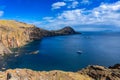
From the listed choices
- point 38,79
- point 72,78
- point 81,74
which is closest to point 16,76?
point 38,79

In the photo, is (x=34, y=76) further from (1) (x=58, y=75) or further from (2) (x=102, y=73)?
(2) (x=102, y=73)

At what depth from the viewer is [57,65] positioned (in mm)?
188750

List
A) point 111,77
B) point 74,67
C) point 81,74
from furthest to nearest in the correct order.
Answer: point 74,67 → point 81,74 → point 111,77

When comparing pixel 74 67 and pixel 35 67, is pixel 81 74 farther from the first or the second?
pixel 35 67

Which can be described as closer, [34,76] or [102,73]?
[34,76]

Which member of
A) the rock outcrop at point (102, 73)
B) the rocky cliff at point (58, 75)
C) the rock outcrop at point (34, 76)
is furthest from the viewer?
the rock outcrop at point (102, 73)

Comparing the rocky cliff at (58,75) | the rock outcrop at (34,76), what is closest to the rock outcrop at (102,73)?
the rocky cliff at (58,75)

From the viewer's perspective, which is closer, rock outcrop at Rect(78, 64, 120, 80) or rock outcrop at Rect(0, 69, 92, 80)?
rock outcrop at Rect(0, 69, 92, 80)

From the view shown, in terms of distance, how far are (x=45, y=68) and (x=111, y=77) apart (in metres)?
98.5

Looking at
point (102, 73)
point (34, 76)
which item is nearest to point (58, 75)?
point (34, 76)

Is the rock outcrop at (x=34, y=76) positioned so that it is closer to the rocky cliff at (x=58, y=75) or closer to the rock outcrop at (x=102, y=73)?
the rocky cliff at (x=58, y=75)

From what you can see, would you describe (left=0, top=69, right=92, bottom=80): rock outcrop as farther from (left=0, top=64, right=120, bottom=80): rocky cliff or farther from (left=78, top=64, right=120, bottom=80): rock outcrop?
(left=78, top=64, right=120, bottom=80): rock outcrop

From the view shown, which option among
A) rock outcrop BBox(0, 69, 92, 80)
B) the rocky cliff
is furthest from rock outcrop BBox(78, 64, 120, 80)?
rock outcrop BBox(0, 69, 92, 80)

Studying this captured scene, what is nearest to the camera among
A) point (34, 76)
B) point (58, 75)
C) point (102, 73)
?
point (34, 76)
